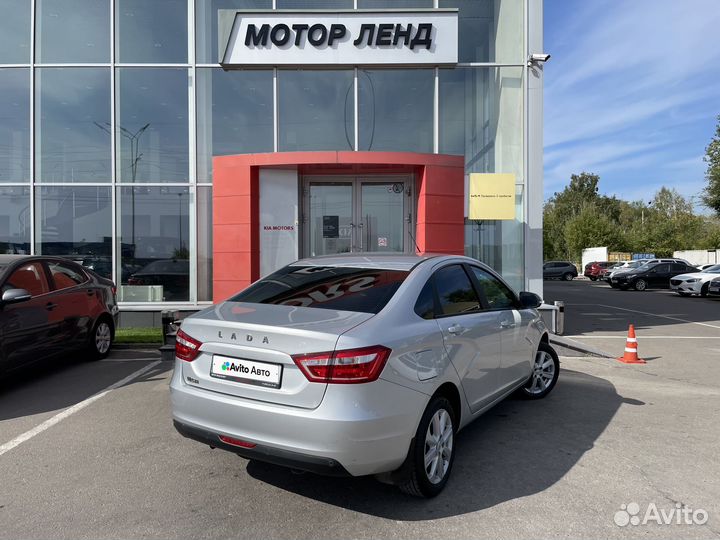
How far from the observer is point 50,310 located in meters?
6.32

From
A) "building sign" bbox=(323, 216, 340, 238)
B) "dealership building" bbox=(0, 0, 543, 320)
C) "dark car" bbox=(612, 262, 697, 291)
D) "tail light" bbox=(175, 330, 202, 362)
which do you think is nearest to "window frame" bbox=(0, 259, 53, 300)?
"tail light" bbox=(175, 330, 202, 362)

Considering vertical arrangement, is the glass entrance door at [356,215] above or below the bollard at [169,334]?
above

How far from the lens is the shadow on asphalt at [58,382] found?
534cm

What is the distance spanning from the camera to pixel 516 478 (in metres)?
3.61

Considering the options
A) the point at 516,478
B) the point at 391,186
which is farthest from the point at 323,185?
the point at 516,478

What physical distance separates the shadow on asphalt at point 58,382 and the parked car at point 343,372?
299cm

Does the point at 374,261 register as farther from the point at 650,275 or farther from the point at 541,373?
the point at 650,275

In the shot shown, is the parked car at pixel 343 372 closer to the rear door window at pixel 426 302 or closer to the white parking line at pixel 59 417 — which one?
the rear door window at pixel 426 302

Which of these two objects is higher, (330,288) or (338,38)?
(338,38)

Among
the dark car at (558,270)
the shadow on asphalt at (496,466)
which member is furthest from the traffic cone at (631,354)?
the dark car at (558,270)

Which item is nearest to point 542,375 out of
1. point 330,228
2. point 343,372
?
point 343,372

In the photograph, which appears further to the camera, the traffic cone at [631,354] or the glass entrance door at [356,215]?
the glass entrance door at [356,215]

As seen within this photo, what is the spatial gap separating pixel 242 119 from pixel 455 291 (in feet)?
29.9

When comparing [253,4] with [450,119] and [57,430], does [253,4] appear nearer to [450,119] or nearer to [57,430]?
[450,119]
